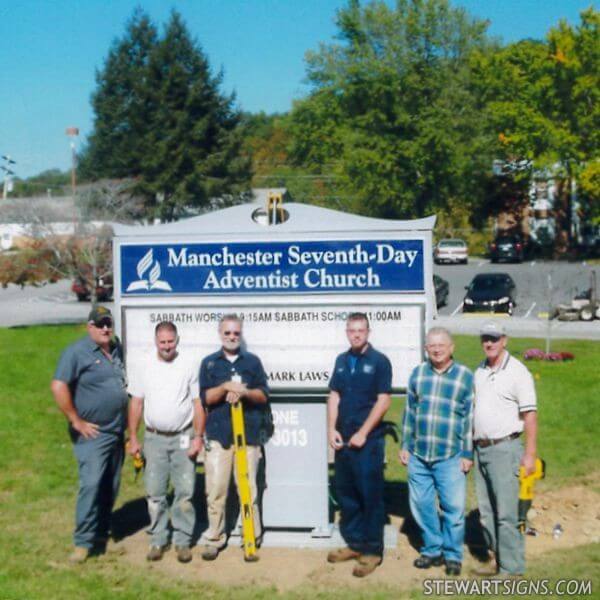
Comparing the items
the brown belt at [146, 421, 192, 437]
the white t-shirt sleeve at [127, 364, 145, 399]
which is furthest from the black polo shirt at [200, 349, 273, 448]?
the white t-shirt sleeve at [127, 364, 145, 399]

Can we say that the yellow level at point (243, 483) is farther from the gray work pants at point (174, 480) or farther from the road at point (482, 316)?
the road at point (482, 316)

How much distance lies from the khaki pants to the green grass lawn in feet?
1.96

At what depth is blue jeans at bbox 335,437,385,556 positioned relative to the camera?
712 cm

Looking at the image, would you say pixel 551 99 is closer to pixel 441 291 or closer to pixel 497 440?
pixel 441 291

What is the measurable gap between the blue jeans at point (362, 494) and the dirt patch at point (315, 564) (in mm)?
220

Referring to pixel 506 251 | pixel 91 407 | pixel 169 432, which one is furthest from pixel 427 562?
pixel 506 251

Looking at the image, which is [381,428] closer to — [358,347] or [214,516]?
[358,347]

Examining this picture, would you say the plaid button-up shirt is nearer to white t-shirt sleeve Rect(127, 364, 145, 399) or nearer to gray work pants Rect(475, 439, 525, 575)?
gray work pants Rect(475, 439, 525, 575)

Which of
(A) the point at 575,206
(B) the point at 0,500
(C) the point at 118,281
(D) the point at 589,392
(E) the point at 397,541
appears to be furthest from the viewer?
(A) the point at 575,206

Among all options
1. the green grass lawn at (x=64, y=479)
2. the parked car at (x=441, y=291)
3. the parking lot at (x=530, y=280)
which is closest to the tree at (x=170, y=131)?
the parking lot at (x=530, y=280)

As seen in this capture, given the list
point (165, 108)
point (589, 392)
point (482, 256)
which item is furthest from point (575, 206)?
point (589, 392)

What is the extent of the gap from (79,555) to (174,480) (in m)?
0.90

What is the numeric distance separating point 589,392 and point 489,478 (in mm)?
9488

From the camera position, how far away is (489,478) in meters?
6.76
